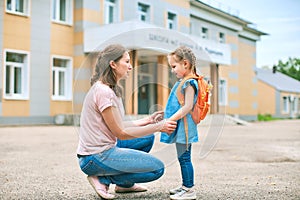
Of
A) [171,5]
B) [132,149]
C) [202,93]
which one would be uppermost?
[171,5]

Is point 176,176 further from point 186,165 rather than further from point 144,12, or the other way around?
point 144,12

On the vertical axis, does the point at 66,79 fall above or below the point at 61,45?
below

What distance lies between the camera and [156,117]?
9.75 feet

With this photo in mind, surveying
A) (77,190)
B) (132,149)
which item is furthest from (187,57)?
(77,190)

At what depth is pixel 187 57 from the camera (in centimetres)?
290

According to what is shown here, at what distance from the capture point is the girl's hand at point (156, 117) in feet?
9.76

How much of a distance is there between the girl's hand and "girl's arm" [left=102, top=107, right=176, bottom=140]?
6.1 inches

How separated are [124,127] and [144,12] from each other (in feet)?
47.8

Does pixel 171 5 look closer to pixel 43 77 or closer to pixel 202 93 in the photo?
pixel 43 77

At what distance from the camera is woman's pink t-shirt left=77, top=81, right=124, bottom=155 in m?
2.72

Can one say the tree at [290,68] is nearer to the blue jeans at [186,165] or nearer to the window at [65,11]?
the window at [65,11]

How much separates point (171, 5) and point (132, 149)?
15774mm

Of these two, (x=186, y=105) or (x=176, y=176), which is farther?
(x=176, y=176)

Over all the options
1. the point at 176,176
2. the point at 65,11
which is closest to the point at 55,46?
the point at 65,11
